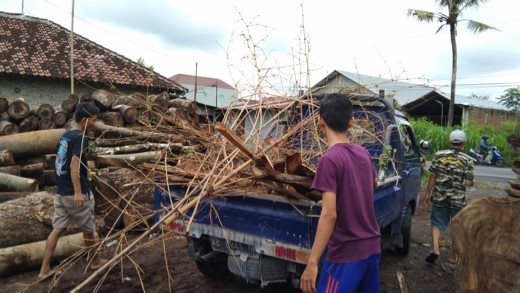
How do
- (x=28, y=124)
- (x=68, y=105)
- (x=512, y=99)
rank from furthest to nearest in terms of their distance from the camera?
(x=512, y=99), (x=68, y=105), (x=28, y=124)

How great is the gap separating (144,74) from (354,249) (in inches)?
794

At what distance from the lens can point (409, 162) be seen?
5.39 meters

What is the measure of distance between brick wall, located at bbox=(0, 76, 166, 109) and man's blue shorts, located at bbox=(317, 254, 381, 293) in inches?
681

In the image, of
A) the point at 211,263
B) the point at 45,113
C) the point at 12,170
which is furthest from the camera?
the point at 45,113

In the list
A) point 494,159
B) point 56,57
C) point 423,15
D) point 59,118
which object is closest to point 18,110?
point 59,118

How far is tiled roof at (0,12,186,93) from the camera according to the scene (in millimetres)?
17656

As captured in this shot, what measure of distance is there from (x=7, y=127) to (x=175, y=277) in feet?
23.3

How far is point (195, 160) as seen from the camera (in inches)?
149

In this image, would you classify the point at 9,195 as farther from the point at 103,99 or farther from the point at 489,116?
the point at 489,116

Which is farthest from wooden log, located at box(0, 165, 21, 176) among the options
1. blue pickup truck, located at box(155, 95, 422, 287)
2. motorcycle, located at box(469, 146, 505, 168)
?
motorcycle, located at box(469, 146, 505, 168)

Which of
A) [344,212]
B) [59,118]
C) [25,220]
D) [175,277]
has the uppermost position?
[59,118]

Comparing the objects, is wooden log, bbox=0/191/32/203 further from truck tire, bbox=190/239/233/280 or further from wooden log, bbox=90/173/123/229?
truck tire, bbox=190/239/233/280

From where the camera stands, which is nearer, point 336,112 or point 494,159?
point 336,112

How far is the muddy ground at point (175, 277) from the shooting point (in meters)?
4.06
